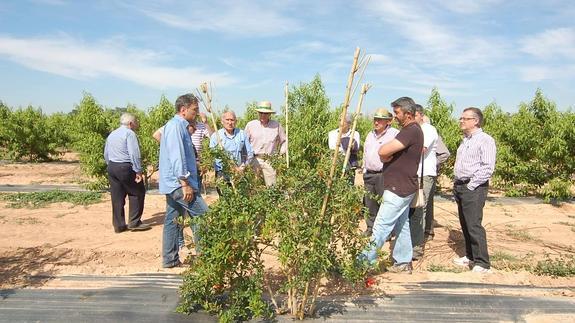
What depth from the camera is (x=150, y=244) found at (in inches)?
222

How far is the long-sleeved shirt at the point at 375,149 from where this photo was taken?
497 centimetres

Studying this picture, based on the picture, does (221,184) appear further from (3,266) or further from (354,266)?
(3,266)

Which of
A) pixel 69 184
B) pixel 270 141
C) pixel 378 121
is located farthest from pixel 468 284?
pixel 69 184

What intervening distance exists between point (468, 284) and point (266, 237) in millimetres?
2128

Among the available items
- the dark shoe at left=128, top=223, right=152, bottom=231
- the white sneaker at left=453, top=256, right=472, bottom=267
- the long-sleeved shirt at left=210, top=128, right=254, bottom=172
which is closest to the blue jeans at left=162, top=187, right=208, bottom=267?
the long-sleeved shirt at left=210, top=128, right=254, bottom=172

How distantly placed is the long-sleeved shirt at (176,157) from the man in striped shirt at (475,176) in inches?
104

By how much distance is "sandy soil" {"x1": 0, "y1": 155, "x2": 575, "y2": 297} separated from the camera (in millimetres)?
4184

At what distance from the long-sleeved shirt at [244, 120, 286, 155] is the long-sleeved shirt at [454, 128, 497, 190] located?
2.31 metres

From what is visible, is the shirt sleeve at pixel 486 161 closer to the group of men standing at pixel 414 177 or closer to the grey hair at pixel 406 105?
the group of men standing at pixel 414 177

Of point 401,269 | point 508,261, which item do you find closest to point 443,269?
point 401,269

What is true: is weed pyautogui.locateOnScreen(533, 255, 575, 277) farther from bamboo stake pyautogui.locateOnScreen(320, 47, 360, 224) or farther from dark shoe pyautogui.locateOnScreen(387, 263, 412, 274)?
bamboo stake pyautogui.locateOnScreen(320, 47, 360, 224)

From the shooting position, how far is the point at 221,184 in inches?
123

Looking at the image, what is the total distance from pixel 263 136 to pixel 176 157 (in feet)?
6.41

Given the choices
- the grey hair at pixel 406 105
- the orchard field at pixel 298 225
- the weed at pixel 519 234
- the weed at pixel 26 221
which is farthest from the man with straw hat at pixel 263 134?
the weed at pixel 26 221
